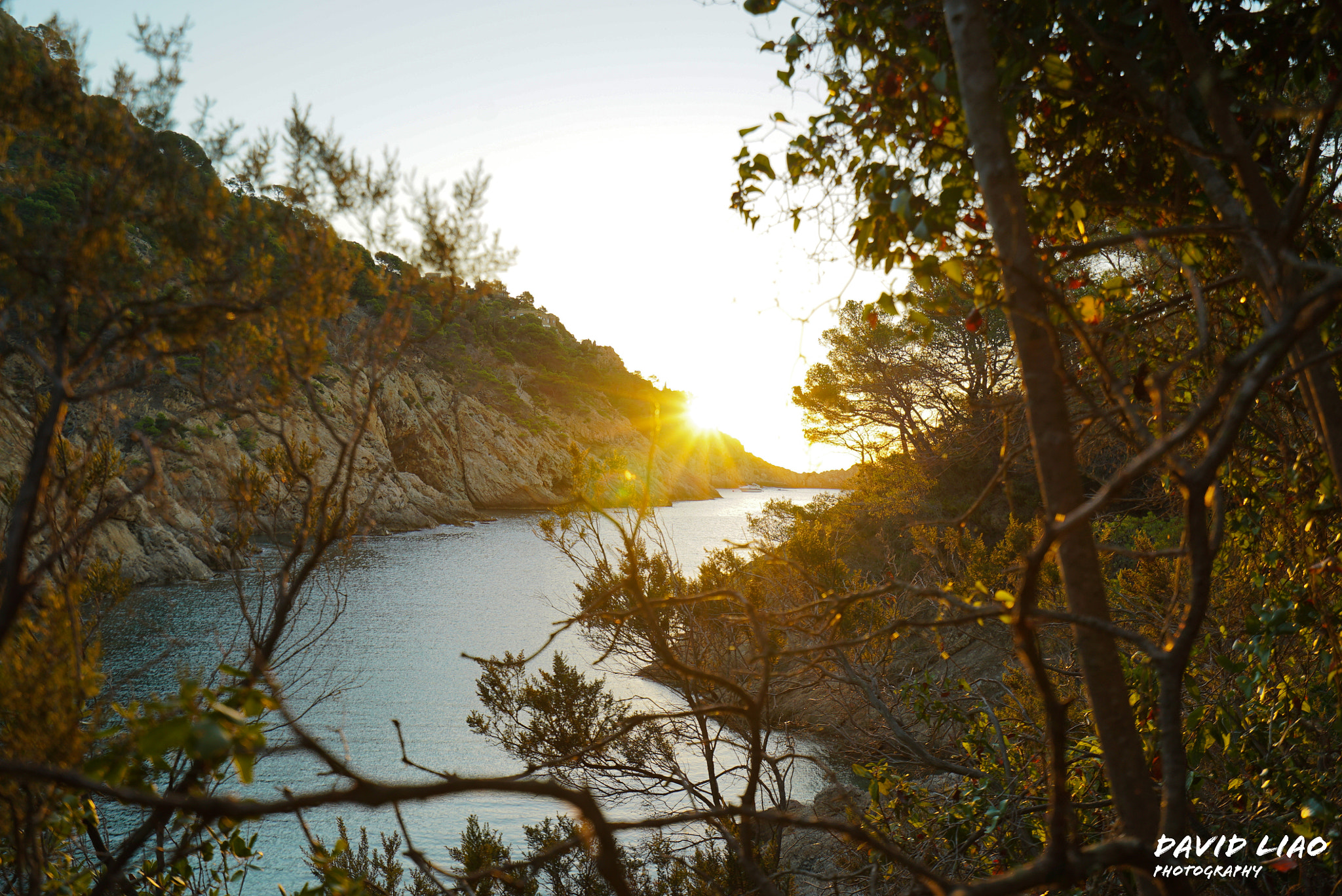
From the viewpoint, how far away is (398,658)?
592 inches

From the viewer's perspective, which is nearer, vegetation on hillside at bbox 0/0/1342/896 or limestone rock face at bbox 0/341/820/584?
vegetation on hillside at bbox 0/0/1342/896

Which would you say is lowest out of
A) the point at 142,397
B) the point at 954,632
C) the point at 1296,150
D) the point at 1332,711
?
the point at 954,632

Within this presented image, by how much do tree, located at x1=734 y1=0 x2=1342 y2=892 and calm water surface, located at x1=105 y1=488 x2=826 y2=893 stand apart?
12.3 feet

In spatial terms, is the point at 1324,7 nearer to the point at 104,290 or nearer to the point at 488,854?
the point at 104,290

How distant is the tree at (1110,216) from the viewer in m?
0.90

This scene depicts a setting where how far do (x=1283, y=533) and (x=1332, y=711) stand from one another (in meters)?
0.59

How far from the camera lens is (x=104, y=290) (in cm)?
189

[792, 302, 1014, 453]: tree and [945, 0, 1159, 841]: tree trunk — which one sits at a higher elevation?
[792, 302, 1014, 453]: tree

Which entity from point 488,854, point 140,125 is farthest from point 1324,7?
point 488,854

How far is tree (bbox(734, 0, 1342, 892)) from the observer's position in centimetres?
90

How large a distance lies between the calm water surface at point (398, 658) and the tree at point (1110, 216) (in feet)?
12.3

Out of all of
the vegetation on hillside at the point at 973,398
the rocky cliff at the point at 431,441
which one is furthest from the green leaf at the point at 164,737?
the rocky cliff at the point at 431,441

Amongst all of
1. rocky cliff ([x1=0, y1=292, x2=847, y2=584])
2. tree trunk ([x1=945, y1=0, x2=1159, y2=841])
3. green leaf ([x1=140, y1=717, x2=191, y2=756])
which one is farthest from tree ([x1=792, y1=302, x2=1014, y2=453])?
green leaf ([x1=140, y1=717, x2=191, y2=756])

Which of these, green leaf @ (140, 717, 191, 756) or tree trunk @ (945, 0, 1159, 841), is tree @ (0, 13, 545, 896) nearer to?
green leaf @ (140, 717, 191, 756)
